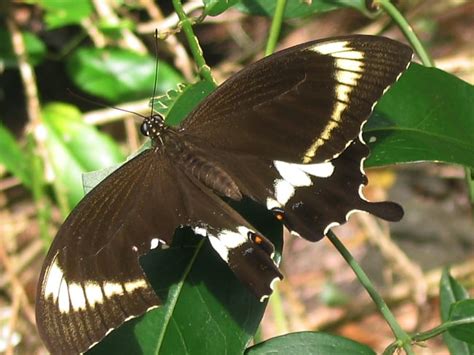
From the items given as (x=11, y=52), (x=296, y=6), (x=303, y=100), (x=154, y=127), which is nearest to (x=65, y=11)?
(x=11, y=52)

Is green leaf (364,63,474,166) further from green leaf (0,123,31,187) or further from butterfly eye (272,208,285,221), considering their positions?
green leaf (0,123,31,187)

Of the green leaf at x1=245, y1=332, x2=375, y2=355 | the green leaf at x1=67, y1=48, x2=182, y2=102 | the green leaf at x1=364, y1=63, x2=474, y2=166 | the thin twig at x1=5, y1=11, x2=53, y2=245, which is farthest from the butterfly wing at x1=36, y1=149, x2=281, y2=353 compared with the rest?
the green leaf at x1=67, y1=48, x2=182, y2=102

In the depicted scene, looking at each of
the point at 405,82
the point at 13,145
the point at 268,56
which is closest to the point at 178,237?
the point at 268,56

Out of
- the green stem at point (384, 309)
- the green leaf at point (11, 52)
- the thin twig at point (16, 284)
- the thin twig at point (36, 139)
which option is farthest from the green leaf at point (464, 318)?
the green leaf at point (11, 52)

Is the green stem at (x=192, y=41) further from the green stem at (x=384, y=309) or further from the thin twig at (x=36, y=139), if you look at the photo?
the thin twig at (x=36, y=139)

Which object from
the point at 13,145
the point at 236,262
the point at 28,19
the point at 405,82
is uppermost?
the point at 28,19

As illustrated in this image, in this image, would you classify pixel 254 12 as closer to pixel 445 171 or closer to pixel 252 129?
pixel 252 129

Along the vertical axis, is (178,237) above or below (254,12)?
below

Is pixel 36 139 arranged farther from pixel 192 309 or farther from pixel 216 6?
pixel 192 309
